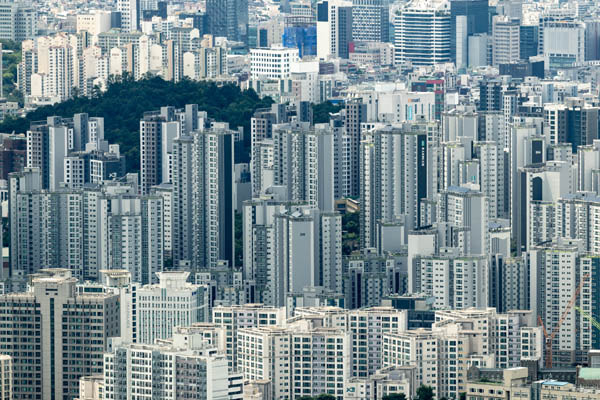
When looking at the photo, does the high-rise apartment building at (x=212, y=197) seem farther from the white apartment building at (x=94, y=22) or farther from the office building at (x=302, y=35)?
the office building at (x=302, y=35)

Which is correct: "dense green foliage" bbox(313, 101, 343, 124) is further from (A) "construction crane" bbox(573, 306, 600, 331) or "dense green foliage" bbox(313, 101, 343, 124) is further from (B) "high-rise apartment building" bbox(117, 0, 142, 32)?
(B) "high-rise apartment building" bbox(117, 0, 142, 32)

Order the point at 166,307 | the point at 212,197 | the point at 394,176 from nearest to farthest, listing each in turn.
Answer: the point at 166,307
the point at 212,197
the point at 394,176

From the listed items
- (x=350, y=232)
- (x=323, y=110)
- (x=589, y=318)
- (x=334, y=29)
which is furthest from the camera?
(x=334, y=29)

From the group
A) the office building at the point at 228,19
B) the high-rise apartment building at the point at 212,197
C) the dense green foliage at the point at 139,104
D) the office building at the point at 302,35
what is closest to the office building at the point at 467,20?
the office building at the point at 302,35

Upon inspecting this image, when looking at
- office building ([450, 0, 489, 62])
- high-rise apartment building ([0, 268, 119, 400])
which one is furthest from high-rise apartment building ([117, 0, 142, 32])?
high-rise apartment building ([0, 268, 119, 400])

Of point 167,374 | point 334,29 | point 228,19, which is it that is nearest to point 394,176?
point 167,374

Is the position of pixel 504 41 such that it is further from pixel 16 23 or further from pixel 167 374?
pixel 167 374

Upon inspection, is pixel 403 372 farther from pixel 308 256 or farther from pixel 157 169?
pixel 157 169
